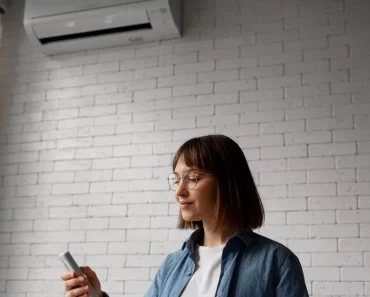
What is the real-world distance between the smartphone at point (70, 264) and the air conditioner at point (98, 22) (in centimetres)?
209

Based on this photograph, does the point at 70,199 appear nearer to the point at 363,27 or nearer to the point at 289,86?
the point at 289,86

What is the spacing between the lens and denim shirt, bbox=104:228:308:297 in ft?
4.41

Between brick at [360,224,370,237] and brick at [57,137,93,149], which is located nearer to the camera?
brick at [360,224,370,237]

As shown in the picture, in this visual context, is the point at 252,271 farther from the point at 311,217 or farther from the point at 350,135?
the point at 350,135

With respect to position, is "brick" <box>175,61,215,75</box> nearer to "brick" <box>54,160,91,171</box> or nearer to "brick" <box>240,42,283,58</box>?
"brick" <box>240,42,283,58</box>

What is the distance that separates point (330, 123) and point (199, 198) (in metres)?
1.60

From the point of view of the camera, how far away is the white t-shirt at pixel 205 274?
1414 mm

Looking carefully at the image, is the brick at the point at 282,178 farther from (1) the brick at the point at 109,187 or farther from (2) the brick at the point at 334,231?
(1) the brick at the point at 109,187

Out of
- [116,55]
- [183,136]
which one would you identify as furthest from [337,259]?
[116,55]

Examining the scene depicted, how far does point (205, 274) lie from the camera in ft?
4.75

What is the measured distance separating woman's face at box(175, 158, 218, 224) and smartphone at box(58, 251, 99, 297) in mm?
298

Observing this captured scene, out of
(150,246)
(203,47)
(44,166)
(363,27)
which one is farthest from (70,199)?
(363,27)

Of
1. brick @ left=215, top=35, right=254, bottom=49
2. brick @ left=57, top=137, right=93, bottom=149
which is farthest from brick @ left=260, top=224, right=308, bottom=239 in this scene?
brick @ left=57, top=137, right=93, bottom=149

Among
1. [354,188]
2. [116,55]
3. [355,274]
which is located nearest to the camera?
[355,274]
